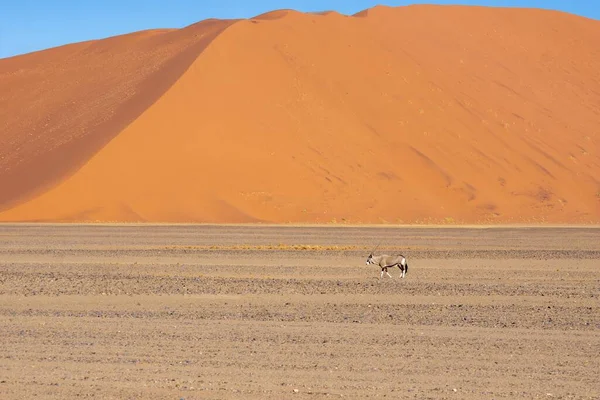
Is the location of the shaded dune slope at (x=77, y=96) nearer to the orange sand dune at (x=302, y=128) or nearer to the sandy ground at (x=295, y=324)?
the orange sand dune at (x=302, y=128)

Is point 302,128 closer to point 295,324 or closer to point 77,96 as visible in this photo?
point 77,96

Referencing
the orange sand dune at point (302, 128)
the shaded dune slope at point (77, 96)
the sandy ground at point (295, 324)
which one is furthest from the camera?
the shaded dune slope at point (77, 96)

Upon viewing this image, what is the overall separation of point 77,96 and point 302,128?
46.1 feet

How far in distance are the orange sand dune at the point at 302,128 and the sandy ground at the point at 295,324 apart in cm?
2012

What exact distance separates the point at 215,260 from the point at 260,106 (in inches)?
1215

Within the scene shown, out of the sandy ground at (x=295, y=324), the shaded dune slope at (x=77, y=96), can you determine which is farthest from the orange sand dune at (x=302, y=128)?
the sandy ground at (x=295, y=324)

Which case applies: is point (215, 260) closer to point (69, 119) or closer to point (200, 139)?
point (200, 139)

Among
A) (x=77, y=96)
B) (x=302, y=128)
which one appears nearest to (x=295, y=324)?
(x=302, y=128)

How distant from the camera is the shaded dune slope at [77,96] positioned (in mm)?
48406

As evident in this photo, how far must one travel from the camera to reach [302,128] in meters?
51.6

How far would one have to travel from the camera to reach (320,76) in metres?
56.2

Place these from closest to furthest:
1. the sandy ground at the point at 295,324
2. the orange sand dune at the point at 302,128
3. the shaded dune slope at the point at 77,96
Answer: the sandy ground at the point at 295,324, the orange sand dune at the point at 302,128, the shaded dune slope at the point at 77,96

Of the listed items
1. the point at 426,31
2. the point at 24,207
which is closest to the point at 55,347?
the point at 24,207

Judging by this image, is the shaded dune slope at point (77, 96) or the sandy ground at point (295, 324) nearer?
the sandy ground at point (295, 324)
